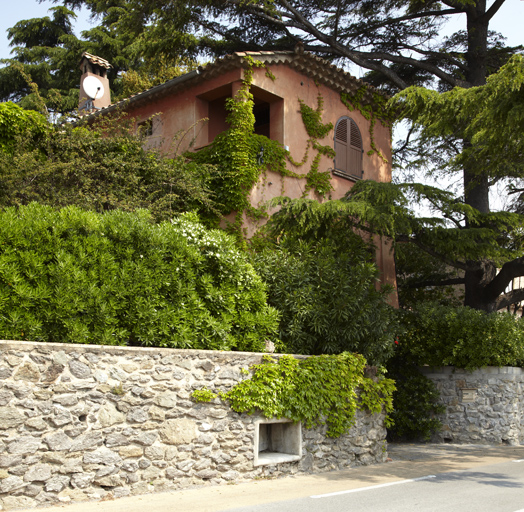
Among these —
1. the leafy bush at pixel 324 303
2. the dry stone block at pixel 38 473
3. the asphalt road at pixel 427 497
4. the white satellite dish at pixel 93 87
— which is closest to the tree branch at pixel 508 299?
the leafy bush at pixel 324 303

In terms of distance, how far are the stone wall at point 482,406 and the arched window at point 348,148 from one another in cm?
622

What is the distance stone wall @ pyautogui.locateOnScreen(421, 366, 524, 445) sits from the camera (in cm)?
1337

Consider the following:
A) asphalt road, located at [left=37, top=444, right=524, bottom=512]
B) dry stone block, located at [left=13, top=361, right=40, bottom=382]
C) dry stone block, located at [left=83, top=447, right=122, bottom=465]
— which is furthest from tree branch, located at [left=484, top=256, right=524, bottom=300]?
dry stone block, located at [left=13, top=361, right=40, bottom=382]

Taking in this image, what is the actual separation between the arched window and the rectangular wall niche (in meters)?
A: 8.18

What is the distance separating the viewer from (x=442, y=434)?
1362 centimetres

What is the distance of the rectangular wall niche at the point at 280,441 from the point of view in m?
8.41

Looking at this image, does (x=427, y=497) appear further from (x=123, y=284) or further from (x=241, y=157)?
(x=241, y=157)

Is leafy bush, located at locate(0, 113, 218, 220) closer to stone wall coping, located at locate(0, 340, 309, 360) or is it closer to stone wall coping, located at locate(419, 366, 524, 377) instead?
stone wall coping, located at locate(0, 340, 309, 360)

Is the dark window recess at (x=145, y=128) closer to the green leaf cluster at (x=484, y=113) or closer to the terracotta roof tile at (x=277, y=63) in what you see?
the terracotta roof tile at (x=277, y=63)

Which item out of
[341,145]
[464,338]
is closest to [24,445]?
[464,338]

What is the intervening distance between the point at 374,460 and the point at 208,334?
14.9 ft

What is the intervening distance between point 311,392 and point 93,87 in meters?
16.4

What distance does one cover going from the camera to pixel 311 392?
8.69 meters

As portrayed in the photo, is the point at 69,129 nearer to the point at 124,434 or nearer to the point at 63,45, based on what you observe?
the point at 124,434
